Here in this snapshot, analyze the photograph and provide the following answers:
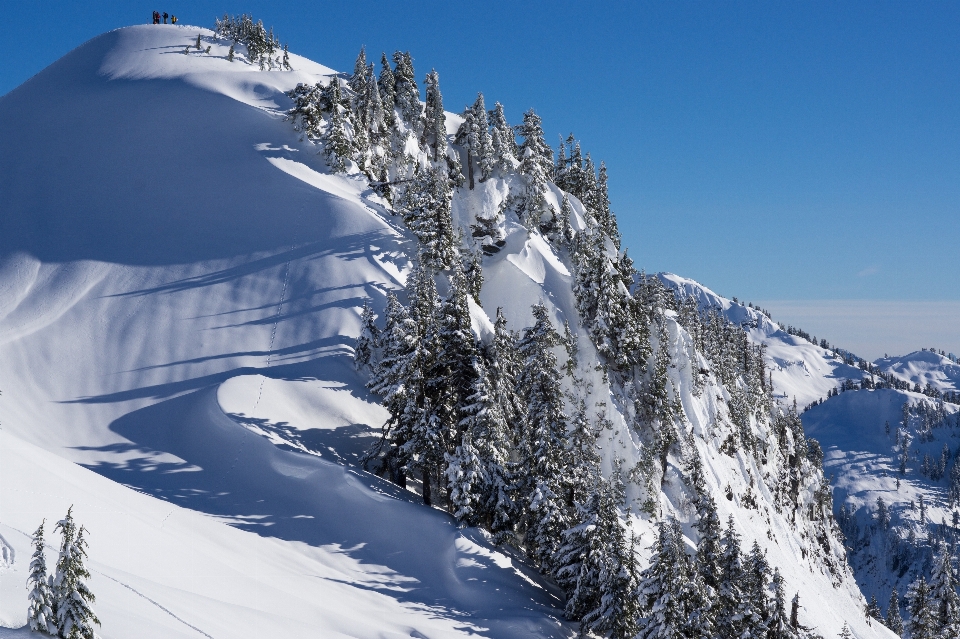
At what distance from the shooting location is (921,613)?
45.6 metres

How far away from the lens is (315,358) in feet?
148

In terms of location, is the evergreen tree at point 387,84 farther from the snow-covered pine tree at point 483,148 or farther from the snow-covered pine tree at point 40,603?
the snow-covered pine tree at point 40,603

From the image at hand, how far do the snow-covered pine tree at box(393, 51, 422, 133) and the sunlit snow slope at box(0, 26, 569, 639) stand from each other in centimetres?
1170

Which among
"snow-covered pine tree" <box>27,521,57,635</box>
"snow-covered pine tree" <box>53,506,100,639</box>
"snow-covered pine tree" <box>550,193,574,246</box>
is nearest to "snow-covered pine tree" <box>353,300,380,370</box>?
"snow-covered pine tree" <box>53,506,100,639</box>

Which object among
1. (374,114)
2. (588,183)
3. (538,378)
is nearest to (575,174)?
(588,183)

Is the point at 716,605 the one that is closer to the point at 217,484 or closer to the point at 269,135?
the point at 217,484

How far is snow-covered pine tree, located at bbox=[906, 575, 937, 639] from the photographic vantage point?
4475 centimetres

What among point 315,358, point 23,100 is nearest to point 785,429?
point 315,358

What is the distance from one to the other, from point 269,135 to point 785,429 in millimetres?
84331

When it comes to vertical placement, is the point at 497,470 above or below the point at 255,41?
below

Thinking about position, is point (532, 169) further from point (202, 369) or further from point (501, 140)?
point (202, 369)

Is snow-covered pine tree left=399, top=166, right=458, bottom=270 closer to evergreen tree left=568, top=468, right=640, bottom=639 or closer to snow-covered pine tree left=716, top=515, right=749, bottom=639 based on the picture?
evergreen tree left=568, top=468, right=640, bottom=639

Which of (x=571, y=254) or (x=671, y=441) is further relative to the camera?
(x=571, y=254)

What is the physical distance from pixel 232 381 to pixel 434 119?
52101 mm
